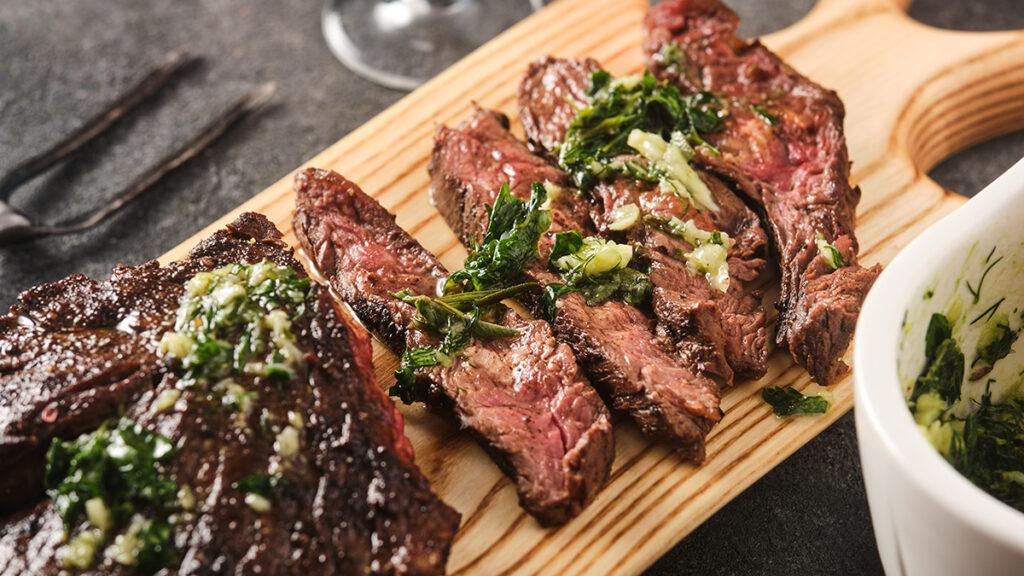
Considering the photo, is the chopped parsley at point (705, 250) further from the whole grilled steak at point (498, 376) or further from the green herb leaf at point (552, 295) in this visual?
the whole grilled steak at point (498, 376)

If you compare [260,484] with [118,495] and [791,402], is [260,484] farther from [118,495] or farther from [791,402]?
[791,402]

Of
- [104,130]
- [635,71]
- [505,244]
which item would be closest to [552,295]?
[505,244]

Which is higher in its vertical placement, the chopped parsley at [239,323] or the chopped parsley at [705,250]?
the chopped parsley at [239,323]

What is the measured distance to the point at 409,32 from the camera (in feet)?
22.0

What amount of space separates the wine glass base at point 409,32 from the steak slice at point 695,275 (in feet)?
5.66

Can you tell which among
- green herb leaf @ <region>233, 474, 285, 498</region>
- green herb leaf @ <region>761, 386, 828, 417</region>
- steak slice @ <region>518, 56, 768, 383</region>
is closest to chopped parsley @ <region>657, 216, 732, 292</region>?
steak slice @ <region>518, 56, 768, 383</region>

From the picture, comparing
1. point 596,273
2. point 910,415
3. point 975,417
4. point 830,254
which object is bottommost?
point 975,417

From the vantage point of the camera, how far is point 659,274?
4.14m

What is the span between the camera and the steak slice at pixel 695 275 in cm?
397

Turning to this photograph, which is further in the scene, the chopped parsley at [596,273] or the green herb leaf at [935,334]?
the chopped parsley at [596,273]

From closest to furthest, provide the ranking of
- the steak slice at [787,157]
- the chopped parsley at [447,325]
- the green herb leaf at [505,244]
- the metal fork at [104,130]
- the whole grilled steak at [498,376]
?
1. the whole grilled steak at [498,376]
2. the chopped parsley at [447,325]
3. the steak slice at [787,157]
4. the green herb leaf at [505,244]
5. the metal fork at [104,130]

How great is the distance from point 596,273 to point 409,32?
3.20m

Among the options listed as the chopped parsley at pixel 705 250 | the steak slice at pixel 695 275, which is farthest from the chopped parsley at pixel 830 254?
the chopped parsley at pixel 705 250

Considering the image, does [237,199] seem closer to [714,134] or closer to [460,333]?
[460,333]
